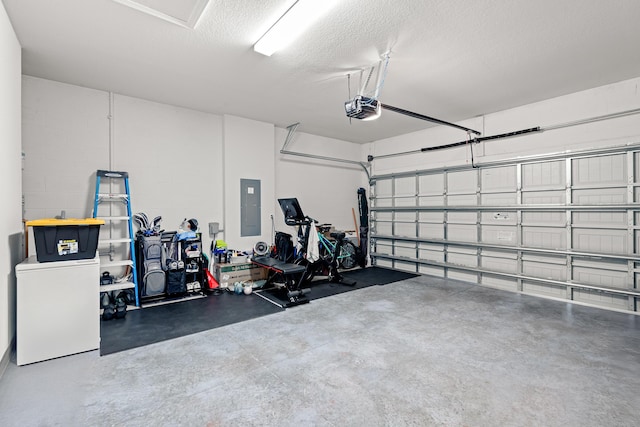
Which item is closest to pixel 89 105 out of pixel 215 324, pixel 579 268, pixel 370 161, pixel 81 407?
pixel 215 324

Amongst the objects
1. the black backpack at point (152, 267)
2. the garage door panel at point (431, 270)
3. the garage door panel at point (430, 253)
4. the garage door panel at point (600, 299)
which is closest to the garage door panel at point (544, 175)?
the garage door panel at point (600, 299)

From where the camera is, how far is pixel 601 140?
14.1 ft

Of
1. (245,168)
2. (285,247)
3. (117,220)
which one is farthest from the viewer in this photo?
(245,168)

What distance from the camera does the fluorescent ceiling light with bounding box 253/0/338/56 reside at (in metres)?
2.52

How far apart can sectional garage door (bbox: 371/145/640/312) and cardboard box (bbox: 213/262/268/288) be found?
3451 mm

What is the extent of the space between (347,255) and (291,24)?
506 centimetres

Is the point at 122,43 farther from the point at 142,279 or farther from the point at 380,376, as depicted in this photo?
the point at 380,376

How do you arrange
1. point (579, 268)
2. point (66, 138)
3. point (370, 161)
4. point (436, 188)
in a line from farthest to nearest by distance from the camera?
point (370, 161) < point (436, 188) < point (579, 268) < point (66, 138)

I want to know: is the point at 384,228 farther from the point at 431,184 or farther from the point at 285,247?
the point at 285,247

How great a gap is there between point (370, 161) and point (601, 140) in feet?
14.8

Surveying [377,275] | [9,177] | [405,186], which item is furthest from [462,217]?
[9,177]

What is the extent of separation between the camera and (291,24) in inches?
110

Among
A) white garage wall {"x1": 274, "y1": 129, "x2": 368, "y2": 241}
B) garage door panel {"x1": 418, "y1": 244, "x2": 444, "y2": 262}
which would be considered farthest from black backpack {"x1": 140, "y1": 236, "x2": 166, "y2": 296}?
garage door panel {"x1": 418, "y1": 244, "x2": 444, "y2": 262}

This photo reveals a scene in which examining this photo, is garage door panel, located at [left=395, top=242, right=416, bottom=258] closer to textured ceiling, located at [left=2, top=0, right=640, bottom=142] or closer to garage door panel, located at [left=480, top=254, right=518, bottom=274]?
garage door panel, located at [left=480, top=254, right=518, bottom=274]
